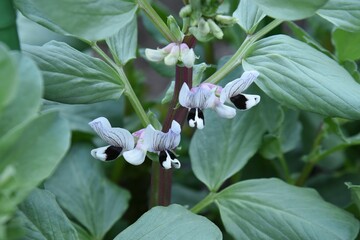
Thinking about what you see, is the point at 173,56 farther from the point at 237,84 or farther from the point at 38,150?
the point at 38,150

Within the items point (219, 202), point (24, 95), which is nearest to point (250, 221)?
point (219, 202)

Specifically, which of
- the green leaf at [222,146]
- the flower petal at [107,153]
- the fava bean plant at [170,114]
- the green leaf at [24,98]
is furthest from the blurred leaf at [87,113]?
the green leaf at [24,98]

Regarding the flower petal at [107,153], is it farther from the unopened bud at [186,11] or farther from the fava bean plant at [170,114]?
the unopened bud at [186,11]

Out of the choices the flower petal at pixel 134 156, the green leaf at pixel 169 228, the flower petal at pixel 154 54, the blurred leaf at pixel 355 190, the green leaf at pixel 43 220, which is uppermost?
the flower petal at pixel 154 54

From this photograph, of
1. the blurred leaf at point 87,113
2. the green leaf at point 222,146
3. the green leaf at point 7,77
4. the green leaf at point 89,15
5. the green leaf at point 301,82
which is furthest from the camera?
the blurred leaf at point 87,113

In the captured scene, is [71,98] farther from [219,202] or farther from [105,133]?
[219,202]

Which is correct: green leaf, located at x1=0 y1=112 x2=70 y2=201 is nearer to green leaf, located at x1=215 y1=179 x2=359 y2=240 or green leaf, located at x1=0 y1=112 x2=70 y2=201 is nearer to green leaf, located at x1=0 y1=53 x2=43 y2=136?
green leaf, located at x1=0 y1=53 x2=43 y2=136
